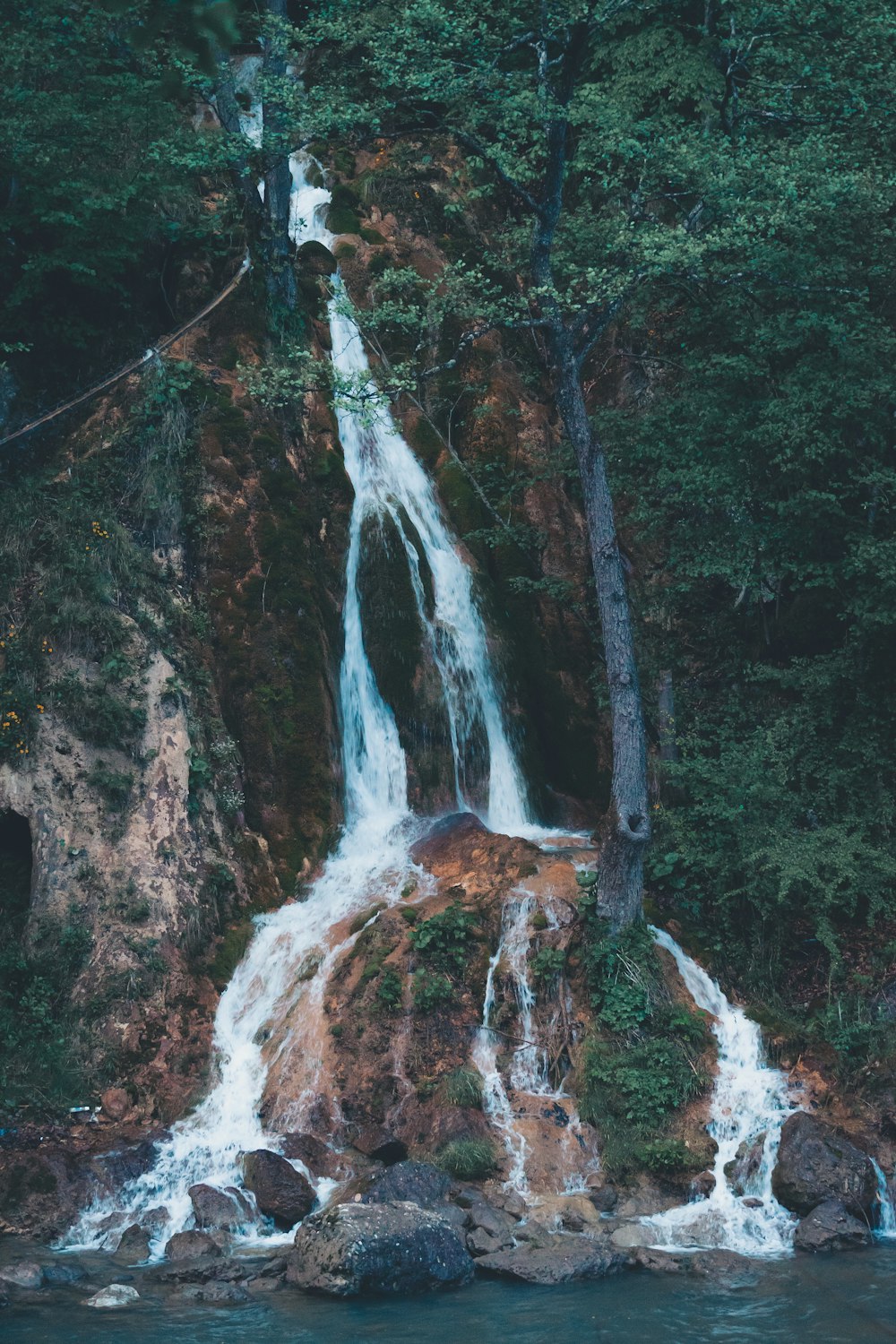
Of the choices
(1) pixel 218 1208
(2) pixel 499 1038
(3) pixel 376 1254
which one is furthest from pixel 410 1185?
(2) pixel 499 1038

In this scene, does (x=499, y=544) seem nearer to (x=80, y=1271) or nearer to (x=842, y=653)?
(x=842, y=653)

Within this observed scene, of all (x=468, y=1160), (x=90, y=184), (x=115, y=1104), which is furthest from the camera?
(x=90, y=184)

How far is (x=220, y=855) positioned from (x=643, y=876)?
4904mm

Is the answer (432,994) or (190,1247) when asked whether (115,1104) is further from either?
(432,994)

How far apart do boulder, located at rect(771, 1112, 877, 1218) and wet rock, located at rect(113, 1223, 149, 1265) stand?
5.45m

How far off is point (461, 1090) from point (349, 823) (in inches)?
168

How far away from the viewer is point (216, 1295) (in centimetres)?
869

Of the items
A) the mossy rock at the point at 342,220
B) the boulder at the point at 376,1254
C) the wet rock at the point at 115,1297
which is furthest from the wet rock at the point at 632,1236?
the mossy rock at the point at 342,220

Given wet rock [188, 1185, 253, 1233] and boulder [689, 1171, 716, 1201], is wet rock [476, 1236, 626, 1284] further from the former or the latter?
wet rock [188, 1185, 253, 1233]

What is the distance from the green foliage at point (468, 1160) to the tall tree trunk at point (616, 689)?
2.86 metres

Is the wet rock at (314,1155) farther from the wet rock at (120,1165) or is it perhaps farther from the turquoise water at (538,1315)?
the turquoise water at (538,1315)

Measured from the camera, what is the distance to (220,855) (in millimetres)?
13266

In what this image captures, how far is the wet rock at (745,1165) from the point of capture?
10.4m

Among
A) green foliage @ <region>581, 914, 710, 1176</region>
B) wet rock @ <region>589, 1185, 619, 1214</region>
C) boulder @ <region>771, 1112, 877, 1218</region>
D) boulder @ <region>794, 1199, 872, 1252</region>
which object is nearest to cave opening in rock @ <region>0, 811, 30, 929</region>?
green foliage @ <region>581, 914, 710, 1176</region>
